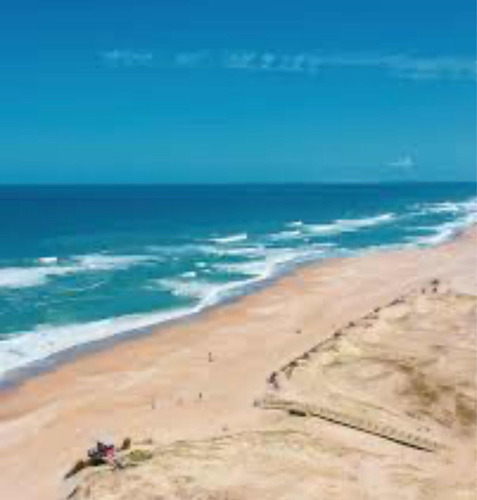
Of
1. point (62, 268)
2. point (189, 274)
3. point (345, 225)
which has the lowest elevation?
point (62, 268)

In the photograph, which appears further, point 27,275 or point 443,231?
point 443,231

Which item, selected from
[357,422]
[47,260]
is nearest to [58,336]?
[357,422]

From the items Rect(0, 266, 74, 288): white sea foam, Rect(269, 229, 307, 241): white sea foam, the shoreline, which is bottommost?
the shoreline

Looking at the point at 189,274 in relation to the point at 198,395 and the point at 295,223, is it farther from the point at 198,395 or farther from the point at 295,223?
the point at 295,223

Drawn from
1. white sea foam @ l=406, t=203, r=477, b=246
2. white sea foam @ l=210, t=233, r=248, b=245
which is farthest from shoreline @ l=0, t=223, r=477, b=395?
white sea foam @ l=210, t=233, r=248, b=245

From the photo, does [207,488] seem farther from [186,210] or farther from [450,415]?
[186,210]

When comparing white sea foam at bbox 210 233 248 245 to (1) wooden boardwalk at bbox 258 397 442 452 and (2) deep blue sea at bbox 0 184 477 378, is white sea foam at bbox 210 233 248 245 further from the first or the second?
(1) wooden boardwalk at bbox 258 397 442 452
